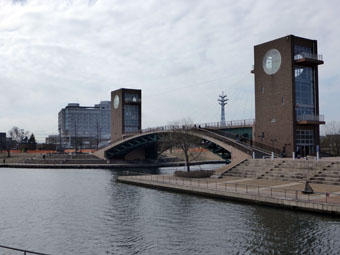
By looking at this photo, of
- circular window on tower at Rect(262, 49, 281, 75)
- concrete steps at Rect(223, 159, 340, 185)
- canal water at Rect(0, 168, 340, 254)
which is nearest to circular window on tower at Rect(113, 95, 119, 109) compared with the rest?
circular window on tower at Rect(262, 49, 281, 75)

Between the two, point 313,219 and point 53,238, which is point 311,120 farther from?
point 53,238

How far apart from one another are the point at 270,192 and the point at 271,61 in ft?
83.3

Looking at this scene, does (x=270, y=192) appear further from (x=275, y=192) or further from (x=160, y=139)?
(x=160, y=139)

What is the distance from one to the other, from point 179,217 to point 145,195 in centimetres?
1089

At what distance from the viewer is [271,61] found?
1954 inches

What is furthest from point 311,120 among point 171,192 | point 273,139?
point 171,192

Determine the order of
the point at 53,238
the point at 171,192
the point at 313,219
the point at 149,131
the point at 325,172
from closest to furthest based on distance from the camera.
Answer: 1. the point at 53,238
2. the point at 313,219
3. the point at 325,172
4. the point at 171,192
5. the point at 149,131

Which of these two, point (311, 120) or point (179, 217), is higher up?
point (311, 120)

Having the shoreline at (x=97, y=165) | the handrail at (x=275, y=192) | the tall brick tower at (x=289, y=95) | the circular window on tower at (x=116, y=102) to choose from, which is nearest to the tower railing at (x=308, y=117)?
the tall brick tower at (x=289, y=95)

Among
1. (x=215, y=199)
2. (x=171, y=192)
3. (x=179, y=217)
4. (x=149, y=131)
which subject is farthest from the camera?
(x=149, y=131)

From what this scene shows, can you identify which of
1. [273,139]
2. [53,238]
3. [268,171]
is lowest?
[53,238]

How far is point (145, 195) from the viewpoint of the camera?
116ft

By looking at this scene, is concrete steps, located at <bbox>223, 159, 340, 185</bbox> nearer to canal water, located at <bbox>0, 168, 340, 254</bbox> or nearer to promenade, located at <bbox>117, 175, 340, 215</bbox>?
promenade, located at <bbox>117, 175, 340, 215</bbox>

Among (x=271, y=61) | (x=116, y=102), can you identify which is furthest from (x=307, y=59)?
(x=116, y=102)
